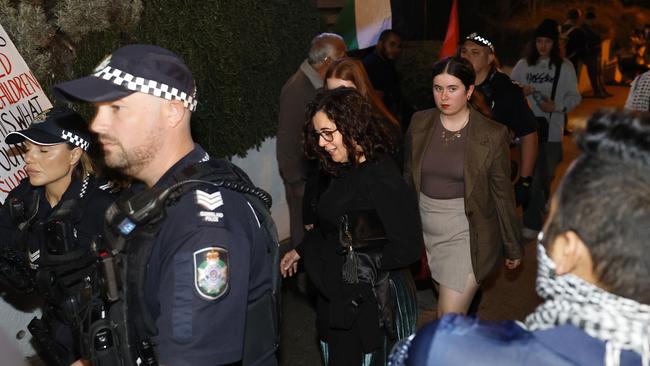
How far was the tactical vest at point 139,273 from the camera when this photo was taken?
7.73 feet

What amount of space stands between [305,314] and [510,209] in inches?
86.2

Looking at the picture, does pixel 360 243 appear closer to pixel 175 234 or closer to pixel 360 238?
pixel 360 238

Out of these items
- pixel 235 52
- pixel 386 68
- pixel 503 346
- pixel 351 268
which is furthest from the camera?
pixel 386 68

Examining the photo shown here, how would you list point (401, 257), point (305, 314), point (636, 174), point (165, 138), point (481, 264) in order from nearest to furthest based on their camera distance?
1. point (636, 174)
2. point (165, 138)
3. point (401, 257)
4. point (481, 264)
5. point (305, 314)

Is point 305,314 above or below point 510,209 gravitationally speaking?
below

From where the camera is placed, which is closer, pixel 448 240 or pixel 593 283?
pixel 593 283

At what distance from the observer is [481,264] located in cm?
438

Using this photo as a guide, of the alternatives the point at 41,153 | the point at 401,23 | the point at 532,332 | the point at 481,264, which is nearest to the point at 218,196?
the point at 532,332

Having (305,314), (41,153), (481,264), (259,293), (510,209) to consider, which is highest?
(41,153)

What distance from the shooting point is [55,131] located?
3.75 metres

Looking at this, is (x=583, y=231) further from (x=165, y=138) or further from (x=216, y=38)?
(x=216, y=38)

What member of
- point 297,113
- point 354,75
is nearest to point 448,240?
point 354,75

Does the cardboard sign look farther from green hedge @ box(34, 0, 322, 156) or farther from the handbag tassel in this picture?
the handbag tassel

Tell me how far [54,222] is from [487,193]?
246 cm
